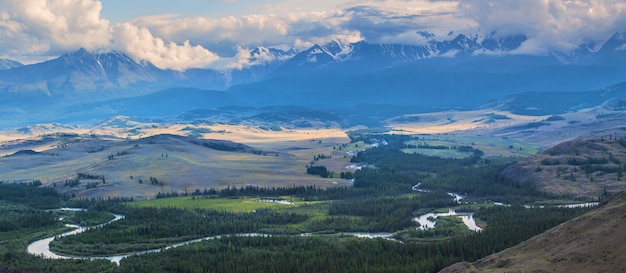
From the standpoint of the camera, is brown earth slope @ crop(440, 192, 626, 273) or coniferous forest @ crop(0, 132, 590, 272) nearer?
brown earth slope @ crop(440, 192, 626, 273)

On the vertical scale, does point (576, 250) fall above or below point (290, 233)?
below

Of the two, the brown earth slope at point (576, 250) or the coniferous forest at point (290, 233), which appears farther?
the coniferous forest at point (290, 233)

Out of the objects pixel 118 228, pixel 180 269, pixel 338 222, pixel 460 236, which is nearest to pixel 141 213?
pixel 118 228

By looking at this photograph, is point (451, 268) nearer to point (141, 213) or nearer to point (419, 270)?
point (419, 270)

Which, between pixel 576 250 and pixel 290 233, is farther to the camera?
pixel 290 233
